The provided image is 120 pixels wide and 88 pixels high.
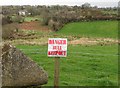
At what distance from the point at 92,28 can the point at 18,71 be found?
43.7m

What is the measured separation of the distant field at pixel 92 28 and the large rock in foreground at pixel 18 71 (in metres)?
37.9

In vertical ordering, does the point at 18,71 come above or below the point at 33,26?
above

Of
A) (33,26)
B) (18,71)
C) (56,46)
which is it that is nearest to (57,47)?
(56,46)

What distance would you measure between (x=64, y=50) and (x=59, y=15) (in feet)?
164

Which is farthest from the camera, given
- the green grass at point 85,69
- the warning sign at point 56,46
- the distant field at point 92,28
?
the distant field at point 92,28

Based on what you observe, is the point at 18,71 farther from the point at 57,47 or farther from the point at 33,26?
the point at 33,26

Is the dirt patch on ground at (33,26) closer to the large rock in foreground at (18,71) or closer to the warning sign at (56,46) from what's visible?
the warning sign at (56,46)

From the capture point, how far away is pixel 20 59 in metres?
10.4

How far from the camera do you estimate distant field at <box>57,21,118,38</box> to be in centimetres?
4997

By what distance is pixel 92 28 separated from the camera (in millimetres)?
53438

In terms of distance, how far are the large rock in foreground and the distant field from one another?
37895 millimetres

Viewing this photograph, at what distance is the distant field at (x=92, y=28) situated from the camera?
50.0 m

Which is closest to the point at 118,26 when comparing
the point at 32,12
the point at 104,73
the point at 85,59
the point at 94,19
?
the point at 94,19

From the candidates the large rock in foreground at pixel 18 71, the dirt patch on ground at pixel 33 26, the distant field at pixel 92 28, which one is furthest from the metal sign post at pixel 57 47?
the dirt patch on ground at pixel 33 26
